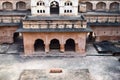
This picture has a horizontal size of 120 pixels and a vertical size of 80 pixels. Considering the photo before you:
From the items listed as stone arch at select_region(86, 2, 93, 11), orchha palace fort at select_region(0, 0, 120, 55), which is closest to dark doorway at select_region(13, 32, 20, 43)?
orchha palace fort at select_region(0, 0, 120, 55)

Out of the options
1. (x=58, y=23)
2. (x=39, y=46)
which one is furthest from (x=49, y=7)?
(x=39, y=46)

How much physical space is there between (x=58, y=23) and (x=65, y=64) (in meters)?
4.82

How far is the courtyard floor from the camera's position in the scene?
2344 centimetres

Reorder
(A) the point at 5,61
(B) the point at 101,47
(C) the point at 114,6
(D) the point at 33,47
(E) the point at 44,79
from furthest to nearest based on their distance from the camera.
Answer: (C) the point at 114,6 < (B) the point at 101,47 < (D) the point at 33,47 < (A) the point at 5,61 < (E) the point at 44,79

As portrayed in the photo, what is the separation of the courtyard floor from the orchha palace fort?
53.9 inches

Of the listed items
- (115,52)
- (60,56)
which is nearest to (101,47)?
(115,52)

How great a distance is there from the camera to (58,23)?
91.3ft

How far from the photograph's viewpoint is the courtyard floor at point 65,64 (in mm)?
23438

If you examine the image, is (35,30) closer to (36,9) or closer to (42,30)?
(42,30)

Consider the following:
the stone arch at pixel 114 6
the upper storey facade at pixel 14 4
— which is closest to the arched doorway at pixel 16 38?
the upper storey facade at pixel 14 4

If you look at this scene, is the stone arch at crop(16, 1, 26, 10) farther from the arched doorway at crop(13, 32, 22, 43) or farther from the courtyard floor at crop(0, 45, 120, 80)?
the courtyard floor at crop(0, 45, 120, 80)

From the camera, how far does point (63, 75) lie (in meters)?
22.9

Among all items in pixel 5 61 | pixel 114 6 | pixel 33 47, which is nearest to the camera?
pixel 5 61

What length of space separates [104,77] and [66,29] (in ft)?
24.9
